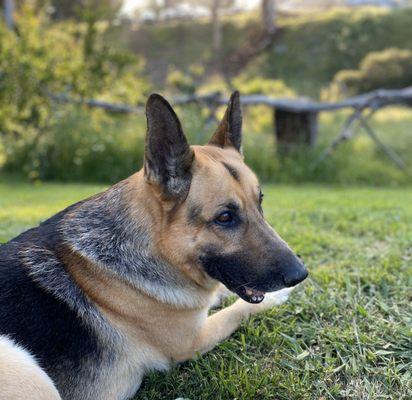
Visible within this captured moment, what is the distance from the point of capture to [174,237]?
125 inches

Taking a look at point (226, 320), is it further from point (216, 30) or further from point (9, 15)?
point (216, 30)

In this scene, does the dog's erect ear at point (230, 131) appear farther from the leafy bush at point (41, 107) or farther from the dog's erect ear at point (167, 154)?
the leafy bush at point (41, 107)

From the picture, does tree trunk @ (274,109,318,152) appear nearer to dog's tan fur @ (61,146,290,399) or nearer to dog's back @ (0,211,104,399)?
dog's tan fur @ (61,146,290,399)

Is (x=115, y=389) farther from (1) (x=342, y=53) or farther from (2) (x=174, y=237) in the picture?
(1) (x=342, y=53)

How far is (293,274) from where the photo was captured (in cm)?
305

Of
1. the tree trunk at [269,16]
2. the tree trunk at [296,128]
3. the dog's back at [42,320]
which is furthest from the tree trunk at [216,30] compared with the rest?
the dog's back at [42,320]

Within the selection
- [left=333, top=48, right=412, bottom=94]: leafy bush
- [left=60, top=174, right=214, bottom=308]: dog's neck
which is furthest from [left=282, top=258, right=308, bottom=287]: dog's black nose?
[left=333, top=48, right=412, bottom=94]: leafy bush

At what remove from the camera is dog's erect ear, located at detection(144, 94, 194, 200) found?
3.01 metres

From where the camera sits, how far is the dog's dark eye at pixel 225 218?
10.3 feet

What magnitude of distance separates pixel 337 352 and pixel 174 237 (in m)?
1.32

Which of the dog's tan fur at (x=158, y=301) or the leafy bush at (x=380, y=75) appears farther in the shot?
the leafy bush at (x=380, y=75)

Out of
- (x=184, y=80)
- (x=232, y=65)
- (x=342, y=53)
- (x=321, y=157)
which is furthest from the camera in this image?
(x=232, y=65)

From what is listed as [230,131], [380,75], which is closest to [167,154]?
[230,131]

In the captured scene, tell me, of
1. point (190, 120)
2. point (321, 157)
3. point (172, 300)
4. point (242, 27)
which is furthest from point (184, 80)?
point (242, 27)
